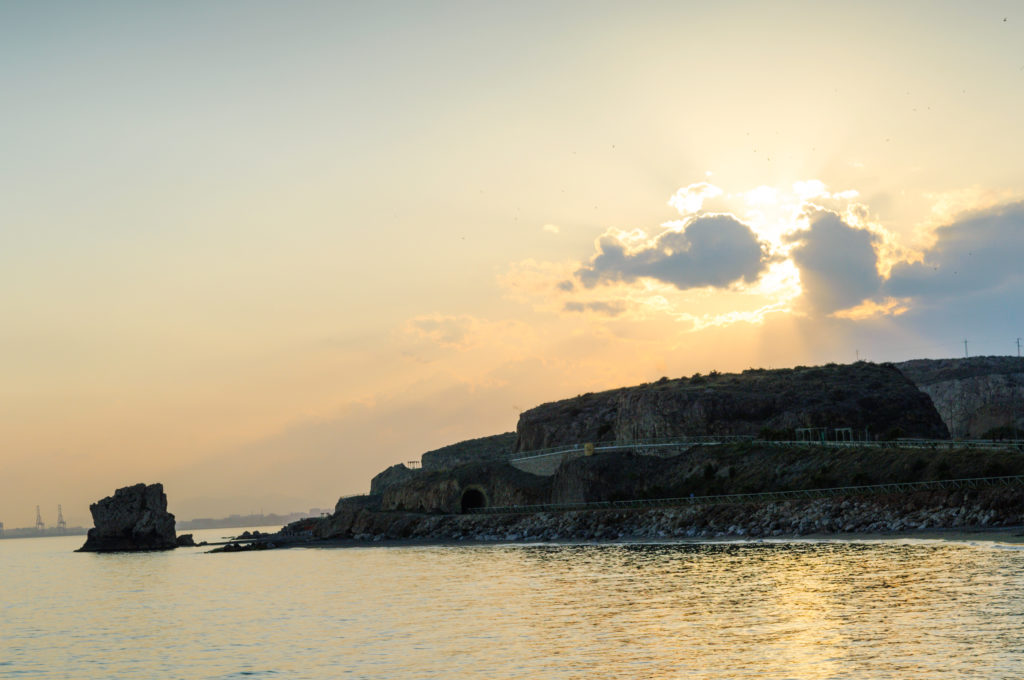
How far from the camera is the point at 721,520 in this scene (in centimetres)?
9975

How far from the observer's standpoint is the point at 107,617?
207ft

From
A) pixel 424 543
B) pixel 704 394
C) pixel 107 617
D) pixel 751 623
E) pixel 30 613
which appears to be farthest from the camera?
pixel 704 394

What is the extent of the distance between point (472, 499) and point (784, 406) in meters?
→ 48.9

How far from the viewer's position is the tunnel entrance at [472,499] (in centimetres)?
15138

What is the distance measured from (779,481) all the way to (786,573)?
5146 cm

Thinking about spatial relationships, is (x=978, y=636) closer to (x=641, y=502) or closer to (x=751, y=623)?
(x=751, y=623)

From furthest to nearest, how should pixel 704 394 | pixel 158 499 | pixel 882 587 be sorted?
pixel 158 499, pixel 704 394, pixel 882 587

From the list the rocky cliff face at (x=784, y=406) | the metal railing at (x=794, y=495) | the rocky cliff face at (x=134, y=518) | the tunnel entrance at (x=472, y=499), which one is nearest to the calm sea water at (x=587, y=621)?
the metal railing at (x=794, y=495)

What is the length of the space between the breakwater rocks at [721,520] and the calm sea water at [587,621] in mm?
8736

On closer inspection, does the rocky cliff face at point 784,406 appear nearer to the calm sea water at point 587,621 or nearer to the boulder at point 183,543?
the calm sea water at point 587,621

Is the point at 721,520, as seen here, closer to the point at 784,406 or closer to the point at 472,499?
the point at 784,406

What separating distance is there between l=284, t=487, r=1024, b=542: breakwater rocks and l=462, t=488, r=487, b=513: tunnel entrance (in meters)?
5.91

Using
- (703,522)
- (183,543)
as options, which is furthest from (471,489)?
(183,543)

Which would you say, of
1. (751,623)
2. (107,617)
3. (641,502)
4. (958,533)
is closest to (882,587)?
(751,623)
